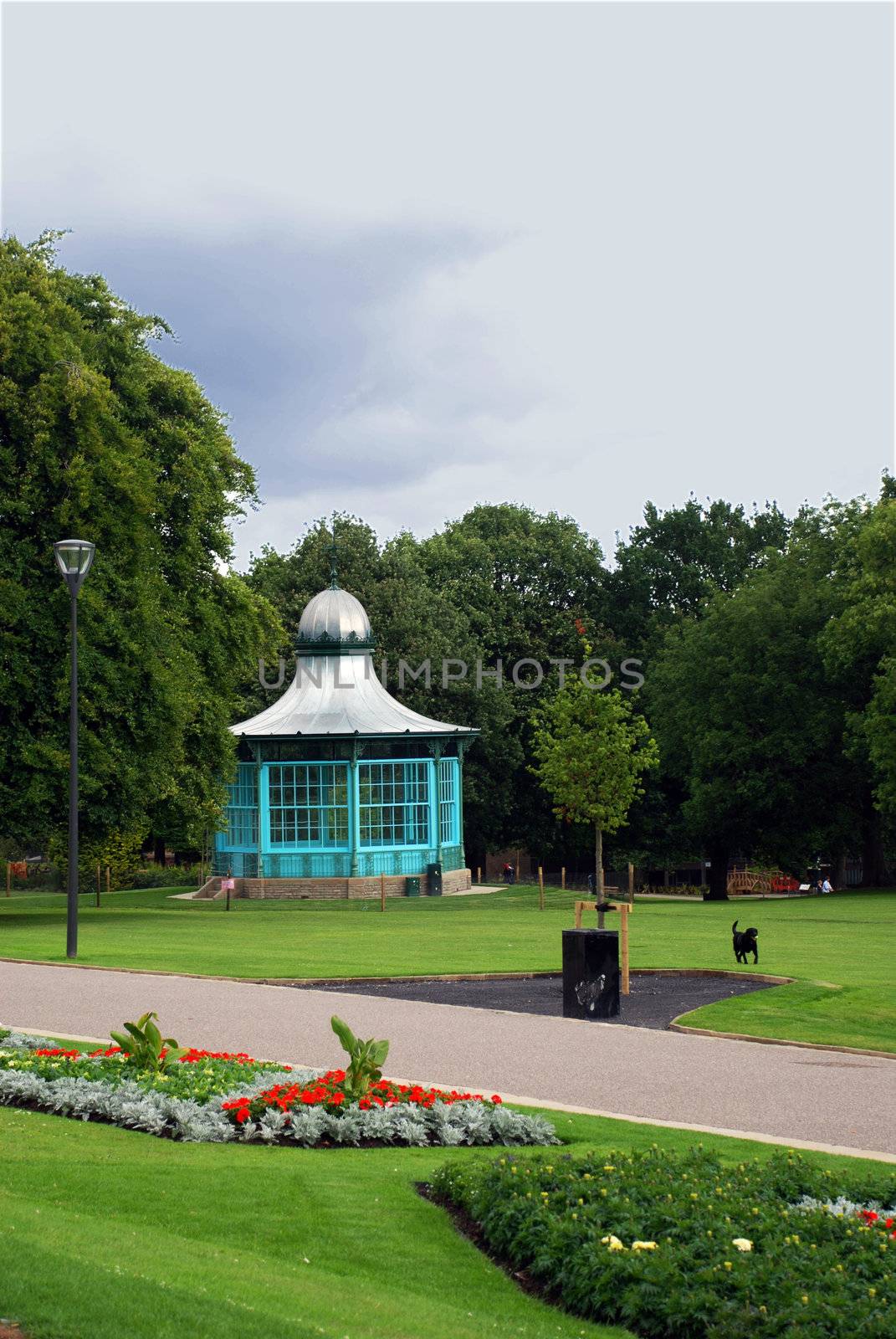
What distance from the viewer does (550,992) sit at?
18.8 meters

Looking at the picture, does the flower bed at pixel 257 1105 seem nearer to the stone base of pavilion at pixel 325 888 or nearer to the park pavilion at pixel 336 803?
the stone base of pavilion at pixel 325 888

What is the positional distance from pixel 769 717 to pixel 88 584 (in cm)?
2699

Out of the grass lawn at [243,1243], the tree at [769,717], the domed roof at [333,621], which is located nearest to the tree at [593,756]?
the domed roof at [333,621]

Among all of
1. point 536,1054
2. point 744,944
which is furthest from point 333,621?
point 536,1054

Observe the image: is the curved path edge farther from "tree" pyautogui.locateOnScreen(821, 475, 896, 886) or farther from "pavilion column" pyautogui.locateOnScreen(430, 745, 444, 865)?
"tree" pyautogui.locateOnScreen(821, 475, 896, 886)

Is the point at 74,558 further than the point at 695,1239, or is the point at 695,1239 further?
the point at 74,558

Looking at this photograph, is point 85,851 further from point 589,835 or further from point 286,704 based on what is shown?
point 589,835

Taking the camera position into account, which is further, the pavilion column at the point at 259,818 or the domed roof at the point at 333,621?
the domed roof at the point at 333,621

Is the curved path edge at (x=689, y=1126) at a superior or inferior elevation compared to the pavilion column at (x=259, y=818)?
inferior

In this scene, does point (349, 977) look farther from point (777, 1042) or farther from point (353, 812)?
point (353, 812)

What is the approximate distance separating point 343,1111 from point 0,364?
80.7 feet

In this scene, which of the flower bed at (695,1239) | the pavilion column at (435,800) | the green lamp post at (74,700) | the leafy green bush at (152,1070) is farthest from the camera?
the pavilion column at (435,800)

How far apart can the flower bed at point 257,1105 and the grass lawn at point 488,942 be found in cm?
584

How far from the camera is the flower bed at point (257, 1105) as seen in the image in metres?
10.1
